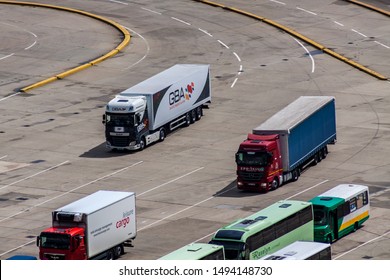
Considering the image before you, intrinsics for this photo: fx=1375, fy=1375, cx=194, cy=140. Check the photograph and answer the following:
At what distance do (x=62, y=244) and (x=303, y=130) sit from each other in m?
22.7

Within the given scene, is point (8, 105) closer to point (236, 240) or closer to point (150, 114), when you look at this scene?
point (150, 114)

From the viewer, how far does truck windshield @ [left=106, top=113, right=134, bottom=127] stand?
94250 mm

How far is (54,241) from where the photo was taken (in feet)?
232

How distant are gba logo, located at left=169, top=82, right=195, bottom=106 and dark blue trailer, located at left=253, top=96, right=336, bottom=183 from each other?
397 inches

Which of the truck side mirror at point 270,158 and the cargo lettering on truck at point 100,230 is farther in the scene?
the truck side mirror at point 270,158

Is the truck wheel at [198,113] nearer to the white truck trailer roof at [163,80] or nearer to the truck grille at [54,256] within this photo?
the white truck trailer roof at [163,80]

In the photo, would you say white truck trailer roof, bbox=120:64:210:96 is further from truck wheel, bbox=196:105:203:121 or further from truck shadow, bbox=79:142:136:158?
truck shadow, bbox=79:142:136:158

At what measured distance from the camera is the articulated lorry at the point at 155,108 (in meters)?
94.6

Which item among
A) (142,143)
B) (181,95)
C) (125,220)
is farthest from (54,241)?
(181,95)

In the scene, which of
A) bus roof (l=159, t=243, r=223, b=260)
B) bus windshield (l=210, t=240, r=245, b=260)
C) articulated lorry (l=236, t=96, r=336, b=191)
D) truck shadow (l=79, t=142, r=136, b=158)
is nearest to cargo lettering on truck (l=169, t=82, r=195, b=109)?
truck shadow (l=79, t=142, r=136, b=158)

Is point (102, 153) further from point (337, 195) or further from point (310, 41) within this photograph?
point (310, 41)

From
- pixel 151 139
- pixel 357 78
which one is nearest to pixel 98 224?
pixel 151 139

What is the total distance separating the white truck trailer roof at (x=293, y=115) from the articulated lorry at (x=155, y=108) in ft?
32.9

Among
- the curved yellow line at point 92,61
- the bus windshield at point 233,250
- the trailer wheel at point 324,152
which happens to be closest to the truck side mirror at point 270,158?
the trailer wheel at point 324,152
